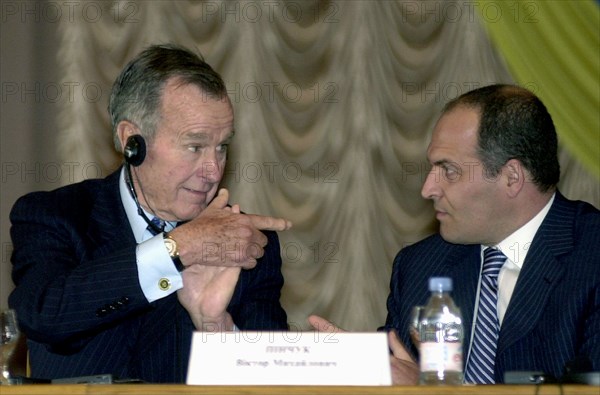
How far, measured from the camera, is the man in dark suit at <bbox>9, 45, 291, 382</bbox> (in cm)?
288

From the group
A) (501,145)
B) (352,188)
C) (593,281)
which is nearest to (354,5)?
(352,188)

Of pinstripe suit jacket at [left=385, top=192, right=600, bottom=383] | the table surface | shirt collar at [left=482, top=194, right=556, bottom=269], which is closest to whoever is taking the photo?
the table surface

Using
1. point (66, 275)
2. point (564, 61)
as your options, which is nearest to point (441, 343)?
point (66, 275)

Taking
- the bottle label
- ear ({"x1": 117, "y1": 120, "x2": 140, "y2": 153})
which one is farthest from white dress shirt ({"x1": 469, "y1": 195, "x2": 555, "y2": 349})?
ear ({"x1": 117, "y1": 120, "x2": 140, "y2": 153})

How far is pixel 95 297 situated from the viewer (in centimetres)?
287

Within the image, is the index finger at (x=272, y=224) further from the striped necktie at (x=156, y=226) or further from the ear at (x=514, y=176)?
the ear at (x=514, y=176)

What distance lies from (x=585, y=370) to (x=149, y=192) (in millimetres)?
1514

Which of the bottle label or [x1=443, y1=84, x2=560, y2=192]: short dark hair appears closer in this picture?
the bottle label

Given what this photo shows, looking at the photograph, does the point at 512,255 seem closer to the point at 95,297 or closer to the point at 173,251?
the point at 173,251

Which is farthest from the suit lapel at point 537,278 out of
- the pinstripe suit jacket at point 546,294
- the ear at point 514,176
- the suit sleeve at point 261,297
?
the suit sleeve at point 261,297

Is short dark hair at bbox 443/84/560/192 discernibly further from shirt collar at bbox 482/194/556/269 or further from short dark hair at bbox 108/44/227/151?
short dark hair at bbox 108/44/227/151

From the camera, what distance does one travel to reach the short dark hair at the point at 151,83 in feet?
10.6

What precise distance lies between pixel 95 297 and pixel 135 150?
0.53 meters
